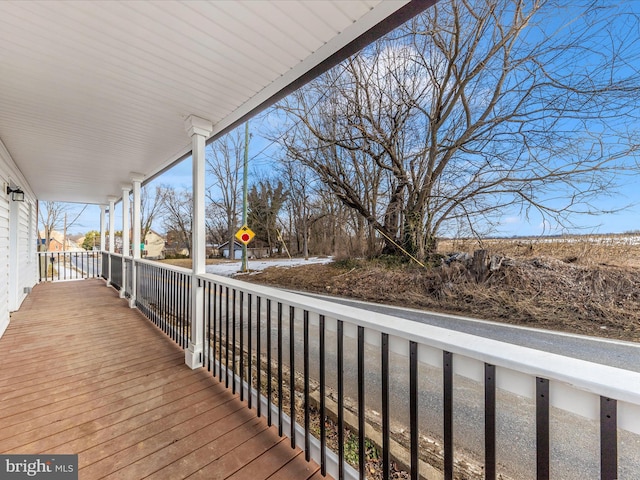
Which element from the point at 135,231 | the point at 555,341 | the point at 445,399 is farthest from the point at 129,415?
the point at 555,341

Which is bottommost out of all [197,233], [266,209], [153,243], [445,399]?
[445,399]

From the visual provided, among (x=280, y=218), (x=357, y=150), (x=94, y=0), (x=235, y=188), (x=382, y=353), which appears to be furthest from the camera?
(x=235, y=188)

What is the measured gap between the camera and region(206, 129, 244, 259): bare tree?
1252 centimetres

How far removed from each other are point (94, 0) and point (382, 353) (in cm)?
208

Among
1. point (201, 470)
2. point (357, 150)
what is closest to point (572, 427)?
point (201, 470)

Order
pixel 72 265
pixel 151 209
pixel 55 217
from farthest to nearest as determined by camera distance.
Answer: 1. pixel 151 209
2. pixel 55 217
3. pixel 72 265

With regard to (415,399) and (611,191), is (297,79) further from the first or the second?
(611,191)

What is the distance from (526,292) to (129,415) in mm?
5556

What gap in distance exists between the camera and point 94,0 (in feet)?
4.04

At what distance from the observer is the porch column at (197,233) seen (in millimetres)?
2424

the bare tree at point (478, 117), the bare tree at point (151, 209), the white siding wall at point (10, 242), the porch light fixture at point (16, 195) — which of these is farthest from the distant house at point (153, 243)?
the bare tree at point (478, 117)

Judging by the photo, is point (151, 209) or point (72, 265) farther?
point (151, 209)

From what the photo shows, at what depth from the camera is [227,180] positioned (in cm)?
1384

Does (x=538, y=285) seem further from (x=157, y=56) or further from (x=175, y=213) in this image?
(x=175, y=213)
